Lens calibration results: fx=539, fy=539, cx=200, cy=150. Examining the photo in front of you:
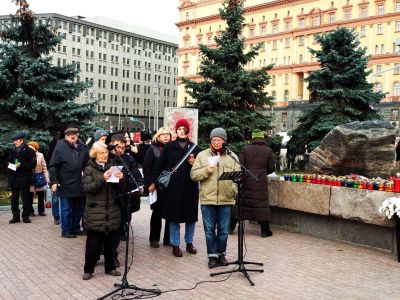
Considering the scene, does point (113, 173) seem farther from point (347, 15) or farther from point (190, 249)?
point (347, 15)

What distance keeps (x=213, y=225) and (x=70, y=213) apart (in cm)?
330

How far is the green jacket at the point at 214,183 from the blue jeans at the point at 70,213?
321 cm

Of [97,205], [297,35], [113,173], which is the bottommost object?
[97,205]

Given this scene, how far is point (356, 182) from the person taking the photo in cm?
919

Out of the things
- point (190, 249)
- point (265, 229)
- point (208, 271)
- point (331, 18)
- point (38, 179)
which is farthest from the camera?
point (331, 18)

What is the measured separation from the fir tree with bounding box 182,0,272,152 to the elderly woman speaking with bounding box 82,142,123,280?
1461 cm

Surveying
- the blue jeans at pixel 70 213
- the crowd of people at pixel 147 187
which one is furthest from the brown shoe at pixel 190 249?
the blue jeans at pixel 70 213

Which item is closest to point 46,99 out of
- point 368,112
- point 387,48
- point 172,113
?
point 172,113

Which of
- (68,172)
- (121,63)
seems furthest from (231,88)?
(121,63)

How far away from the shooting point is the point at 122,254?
846 cm

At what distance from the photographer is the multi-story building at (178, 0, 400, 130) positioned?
3196 inches

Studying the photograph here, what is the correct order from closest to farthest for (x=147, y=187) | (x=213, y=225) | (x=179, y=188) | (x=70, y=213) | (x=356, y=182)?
(x=213, y=225) < (x=179, y=188) < (x=147, y=187) < (x=356, y=182) < (x=70, y=213)

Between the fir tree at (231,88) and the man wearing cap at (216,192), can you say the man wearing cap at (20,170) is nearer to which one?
the man wearing cap at (216,192)

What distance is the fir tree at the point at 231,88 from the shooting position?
21812 mm
